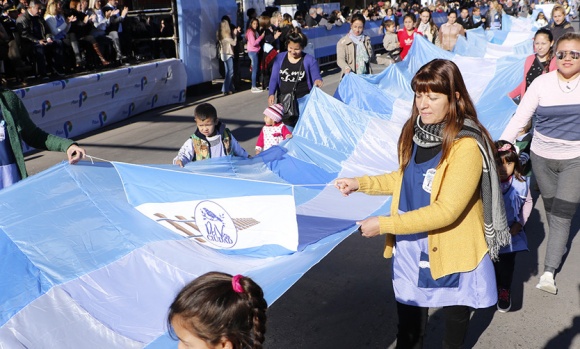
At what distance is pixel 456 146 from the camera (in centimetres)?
284

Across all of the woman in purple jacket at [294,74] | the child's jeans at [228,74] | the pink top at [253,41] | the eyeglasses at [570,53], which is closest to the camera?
the eyeglasses at [570,53]

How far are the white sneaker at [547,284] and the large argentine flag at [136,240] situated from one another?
138cm

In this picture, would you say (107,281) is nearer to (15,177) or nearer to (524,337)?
(15,177)

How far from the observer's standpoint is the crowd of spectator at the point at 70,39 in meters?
11.6

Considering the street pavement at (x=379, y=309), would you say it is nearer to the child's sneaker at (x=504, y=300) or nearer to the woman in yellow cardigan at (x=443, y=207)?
the child's sneaker at (x=504, y=300)

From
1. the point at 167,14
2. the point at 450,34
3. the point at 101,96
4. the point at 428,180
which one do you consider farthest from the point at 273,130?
the point at 167,14

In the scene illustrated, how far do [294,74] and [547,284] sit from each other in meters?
4.05

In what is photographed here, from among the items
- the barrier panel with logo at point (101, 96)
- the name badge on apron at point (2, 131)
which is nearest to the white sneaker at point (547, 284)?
the name badge on apron at point (2, 131)

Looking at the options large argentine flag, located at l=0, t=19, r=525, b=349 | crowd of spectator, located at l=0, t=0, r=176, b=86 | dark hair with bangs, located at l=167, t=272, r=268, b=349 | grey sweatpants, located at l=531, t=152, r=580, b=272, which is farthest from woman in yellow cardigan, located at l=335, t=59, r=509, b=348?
crowd of spectator, located at l=0, t=0, r=176, b=86

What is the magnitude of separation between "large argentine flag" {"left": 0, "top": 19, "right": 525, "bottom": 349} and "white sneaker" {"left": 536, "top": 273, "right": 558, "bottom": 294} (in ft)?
4.54

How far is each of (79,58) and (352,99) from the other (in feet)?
23.0

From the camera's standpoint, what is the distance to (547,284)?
4895 mm

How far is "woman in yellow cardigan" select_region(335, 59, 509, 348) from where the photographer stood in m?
2.81

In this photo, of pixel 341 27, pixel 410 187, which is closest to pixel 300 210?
pixel 410 187
